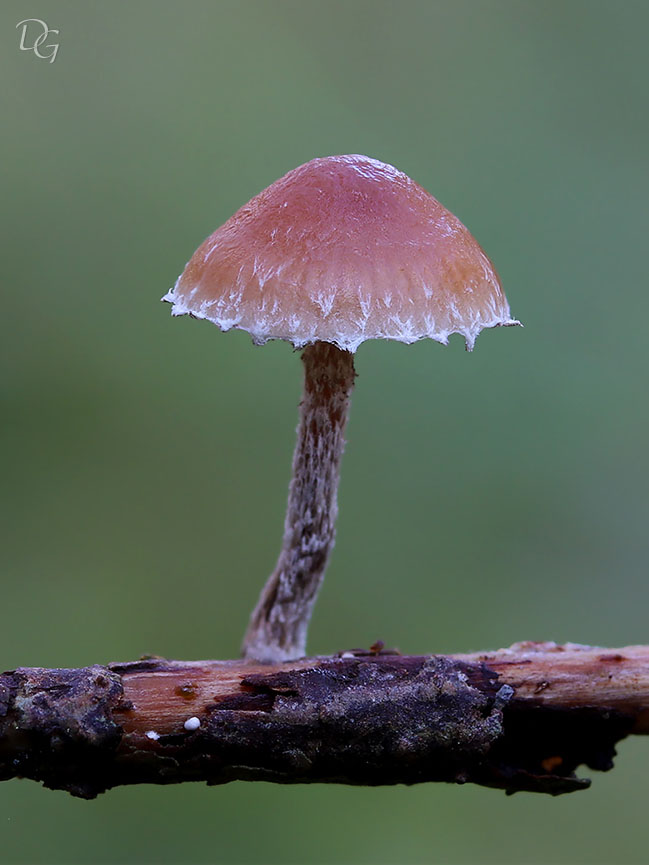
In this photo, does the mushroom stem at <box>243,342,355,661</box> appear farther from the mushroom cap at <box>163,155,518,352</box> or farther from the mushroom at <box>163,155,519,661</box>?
the mushroom cap at <box>163,155,518,352</box>

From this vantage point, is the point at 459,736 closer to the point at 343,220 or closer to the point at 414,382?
the point at 343,220

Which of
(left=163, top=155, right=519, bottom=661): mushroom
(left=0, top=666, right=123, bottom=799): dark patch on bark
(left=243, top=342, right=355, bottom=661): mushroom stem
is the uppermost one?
(left=163, top=155, right=519, bottom=661): mushroom

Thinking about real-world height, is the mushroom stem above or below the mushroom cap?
below

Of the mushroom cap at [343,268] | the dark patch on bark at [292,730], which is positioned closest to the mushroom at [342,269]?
the mushroom cap at [343,268]

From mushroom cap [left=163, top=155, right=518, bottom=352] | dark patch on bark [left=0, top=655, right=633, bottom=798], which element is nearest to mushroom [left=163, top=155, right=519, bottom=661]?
mushroom cap [left=163, top=155, right=518, bottom=352]

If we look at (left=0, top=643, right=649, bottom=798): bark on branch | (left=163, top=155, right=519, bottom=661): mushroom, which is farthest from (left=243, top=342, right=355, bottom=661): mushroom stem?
(left=0, top=643, right=649, bottom=798): bark on branch

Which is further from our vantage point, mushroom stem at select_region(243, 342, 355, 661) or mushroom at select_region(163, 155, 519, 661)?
mushroom stem at select_region(243, 342, 355, 661)
